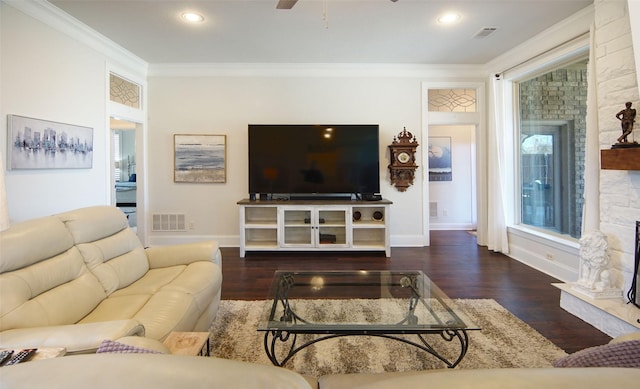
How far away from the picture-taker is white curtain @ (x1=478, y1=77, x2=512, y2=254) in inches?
172

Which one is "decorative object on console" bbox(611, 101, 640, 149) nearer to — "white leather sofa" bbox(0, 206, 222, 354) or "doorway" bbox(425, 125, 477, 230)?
"white leather sofa" bbox(0, 206, 222, 354)

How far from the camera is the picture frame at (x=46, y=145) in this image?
8.82ft

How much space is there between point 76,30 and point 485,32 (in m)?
Result: 4.68

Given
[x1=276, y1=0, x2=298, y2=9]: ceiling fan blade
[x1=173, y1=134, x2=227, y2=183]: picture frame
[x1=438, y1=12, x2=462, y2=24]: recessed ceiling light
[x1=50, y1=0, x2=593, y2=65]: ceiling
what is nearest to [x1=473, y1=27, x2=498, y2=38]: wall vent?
[x1=50, y1=0, x2=593, y2=65]: ceiling

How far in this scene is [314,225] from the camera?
4.40 metres

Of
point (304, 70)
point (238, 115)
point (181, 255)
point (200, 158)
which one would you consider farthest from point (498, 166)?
point (200, 158)

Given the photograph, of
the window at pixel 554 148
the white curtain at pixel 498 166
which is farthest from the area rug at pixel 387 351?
the white curtain at pixel 498 166

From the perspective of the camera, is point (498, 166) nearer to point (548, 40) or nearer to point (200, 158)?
point (548, 40)

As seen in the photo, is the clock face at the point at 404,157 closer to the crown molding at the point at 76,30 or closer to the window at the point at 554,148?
the window at the point at 554,148

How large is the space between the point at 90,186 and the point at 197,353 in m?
3.26

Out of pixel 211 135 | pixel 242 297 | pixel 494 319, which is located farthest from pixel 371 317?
pixel 211 135

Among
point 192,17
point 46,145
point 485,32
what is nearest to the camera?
point 46,145

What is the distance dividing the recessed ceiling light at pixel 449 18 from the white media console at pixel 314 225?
2.27 m

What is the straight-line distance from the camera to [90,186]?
359cm
